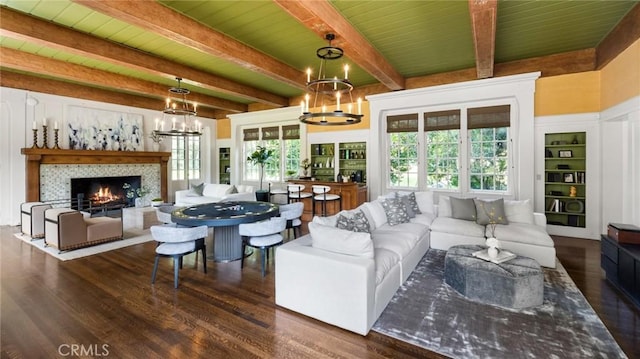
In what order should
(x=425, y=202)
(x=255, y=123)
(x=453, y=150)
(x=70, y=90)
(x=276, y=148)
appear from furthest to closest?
(x=255, y=123), (x=276, y=148), (x=70, y=90), (x=453, y=150), (x=425, y=202)

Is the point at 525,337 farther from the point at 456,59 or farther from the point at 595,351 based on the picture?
the point at 456,59

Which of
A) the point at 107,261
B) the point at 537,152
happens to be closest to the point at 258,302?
the point at 107,261

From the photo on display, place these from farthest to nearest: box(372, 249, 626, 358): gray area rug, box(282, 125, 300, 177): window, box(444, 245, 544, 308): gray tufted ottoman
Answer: box(282, 125, 300, 177): window, box(444, 245, 544, 308): gray tufted ottoman, box(372, 249, 626, 358): gray area rug

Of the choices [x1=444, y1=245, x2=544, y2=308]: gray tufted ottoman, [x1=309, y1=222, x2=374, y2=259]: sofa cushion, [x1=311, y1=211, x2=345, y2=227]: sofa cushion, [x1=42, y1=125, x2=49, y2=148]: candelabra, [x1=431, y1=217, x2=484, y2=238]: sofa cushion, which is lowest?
[x1=444, y1=245, x2=544, y2=308]: gray tufted ottoman

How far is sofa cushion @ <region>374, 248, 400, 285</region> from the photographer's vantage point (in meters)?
2.80

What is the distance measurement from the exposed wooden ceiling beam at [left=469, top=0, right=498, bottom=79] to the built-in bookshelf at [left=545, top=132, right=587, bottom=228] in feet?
7.46

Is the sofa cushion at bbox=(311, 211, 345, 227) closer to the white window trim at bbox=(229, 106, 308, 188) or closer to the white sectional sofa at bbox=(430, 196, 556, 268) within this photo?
the white sectional sofa at bbox=(430, 196, 556, 268)

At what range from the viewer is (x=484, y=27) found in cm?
357

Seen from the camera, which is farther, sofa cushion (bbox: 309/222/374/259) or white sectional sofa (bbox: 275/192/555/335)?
sofa cushion (bbox: 309/222/374/259)

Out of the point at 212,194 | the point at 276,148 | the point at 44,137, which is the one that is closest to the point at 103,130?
the point at 44,137

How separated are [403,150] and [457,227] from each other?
3.20m

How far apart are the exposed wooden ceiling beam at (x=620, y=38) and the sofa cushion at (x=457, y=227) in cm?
A: 327

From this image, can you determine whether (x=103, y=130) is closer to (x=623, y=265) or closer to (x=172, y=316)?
(x=172, y=316)

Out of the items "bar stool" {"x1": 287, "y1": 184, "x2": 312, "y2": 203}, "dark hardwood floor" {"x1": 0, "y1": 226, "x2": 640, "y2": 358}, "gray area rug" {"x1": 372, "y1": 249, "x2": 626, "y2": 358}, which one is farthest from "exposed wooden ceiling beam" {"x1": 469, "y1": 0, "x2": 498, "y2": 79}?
"bar stool" {"x1": 287, "y1": 184, "x2": 312, "y2": 203}
